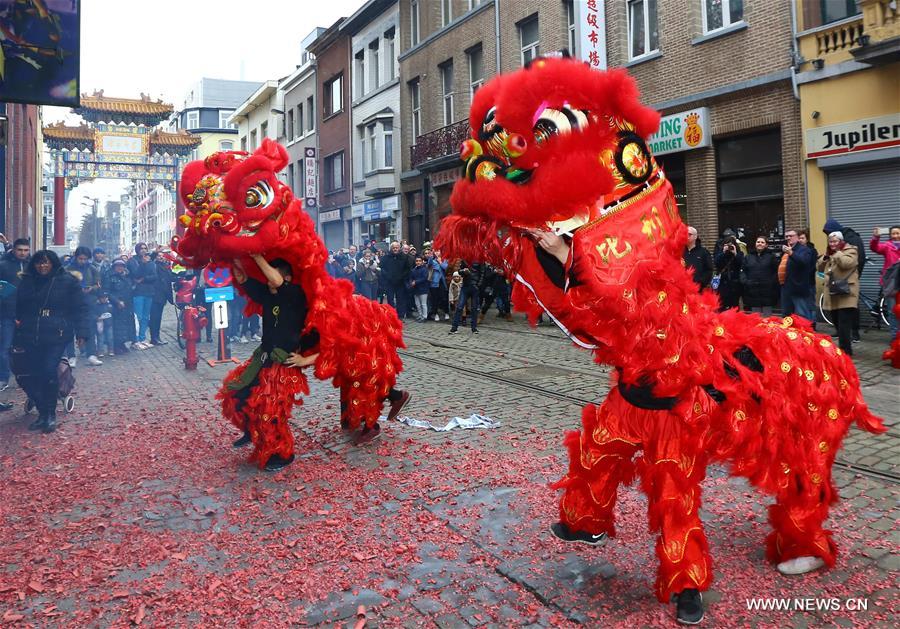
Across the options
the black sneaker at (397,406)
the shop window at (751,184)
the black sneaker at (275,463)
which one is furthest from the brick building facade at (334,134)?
the black sneaker at (275,463)

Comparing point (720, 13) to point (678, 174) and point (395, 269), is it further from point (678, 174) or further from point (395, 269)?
point (395, 269)

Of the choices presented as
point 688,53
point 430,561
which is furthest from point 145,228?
point 430,561

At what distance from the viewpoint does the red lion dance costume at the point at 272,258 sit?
454 cm

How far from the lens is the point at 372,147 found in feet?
89.0

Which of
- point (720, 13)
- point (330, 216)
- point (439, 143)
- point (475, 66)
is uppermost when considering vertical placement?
point (475, 66)

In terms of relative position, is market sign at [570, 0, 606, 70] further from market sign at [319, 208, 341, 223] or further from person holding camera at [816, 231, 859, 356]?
market sign at [319, 208, 341, 223]

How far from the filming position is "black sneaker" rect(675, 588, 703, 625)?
2.70 m

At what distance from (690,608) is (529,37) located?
752 inches

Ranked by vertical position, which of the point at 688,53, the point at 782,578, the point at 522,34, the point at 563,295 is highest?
the point at 522,34

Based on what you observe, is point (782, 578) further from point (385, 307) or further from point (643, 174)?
point (385, 307)

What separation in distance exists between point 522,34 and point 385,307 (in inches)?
637

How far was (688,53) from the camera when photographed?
14094 mm

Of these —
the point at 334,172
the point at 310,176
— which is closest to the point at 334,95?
the point at 334,172

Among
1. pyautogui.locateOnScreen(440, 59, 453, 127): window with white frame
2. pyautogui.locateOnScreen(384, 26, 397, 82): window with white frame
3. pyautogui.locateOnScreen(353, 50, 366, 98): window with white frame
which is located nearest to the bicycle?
pyautogui.locateOnScreen(440, 59, 453, 127): window with white frame
